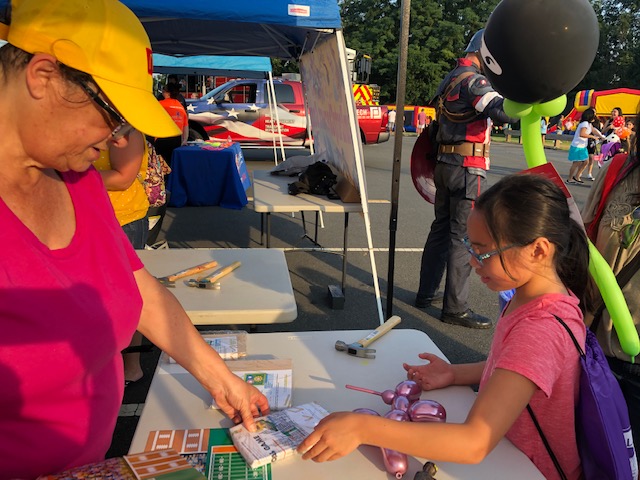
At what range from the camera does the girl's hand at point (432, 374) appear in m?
1.44

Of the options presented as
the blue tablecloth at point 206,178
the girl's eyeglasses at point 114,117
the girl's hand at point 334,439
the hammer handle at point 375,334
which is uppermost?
the girl's eyeglasses at point 114,117

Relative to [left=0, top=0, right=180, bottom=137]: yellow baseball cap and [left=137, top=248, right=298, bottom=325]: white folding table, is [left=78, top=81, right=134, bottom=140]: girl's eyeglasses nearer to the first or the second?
[left=0, top=0, right=180, bottom=137]: yellow baseball cap

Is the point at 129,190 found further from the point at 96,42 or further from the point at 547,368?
the point at 547,368

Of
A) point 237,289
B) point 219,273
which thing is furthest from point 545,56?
point 219,273

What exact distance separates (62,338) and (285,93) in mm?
12374

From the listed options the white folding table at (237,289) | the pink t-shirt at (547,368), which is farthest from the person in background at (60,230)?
the pink t-shirt at (547,368)

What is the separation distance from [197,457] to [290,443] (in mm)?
205

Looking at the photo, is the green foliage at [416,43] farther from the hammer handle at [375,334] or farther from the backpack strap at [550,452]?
the backpack strap at [550,452]

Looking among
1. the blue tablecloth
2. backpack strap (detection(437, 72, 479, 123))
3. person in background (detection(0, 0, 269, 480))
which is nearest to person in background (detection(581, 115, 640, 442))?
person in background (detection(0, 0, 269, 480))

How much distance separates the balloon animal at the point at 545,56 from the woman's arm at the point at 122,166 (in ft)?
5.46

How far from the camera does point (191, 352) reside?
4.34 ft

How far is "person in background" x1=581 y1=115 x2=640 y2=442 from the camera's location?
1580mm

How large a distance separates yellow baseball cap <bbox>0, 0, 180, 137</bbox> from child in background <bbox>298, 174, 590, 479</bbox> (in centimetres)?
77

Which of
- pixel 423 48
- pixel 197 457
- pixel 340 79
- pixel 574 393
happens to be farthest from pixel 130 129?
pixel 423 48
